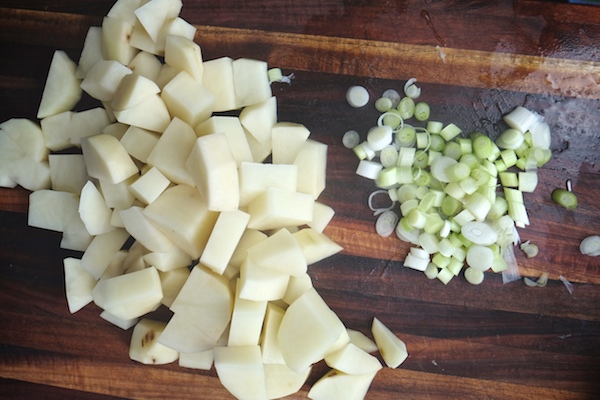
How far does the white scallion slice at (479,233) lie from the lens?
1896 mm

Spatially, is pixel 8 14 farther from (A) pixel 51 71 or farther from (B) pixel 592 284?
(B) pixel 592 284

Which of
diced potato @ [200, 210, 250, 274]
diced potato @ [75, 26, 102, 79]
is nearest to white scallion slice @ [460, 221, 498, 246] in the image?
diced potato @ [200, 210, 250, 274]

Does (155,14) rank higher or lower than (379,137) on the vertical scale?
higher

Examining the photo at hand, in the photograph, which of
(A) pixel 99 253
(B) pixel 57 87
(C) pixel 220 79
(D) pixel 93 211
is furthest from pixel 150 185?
(B) pixel 57 87

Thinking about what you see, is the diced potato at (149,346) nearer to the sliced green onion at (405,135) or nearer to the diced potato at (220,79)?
the diced potato at (220,79)

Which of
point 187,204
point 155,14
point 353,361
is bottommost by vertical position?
point 353,361

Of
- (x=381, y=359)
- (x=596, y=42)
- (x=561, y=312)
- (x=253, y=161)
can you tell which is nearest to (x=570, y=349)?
(x=561, y=312)

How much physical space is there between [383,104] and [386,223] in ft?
1.43

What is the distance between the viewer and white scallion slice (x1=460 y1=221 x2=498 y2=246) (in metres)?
1.90

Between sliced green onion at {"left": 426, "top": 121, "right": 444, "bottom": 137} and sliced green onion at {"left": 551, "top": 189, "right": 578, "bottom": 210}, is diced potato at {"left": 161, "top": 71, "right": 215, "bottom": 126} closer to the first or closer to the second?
sliced green onion at {"left": 426, "top": 121, "right": 444, "bottom": 137}

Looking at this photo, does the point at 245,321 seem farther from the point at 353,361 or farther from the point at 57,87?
the point at 57,87

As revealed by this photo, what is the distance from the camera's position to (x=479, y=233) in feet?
6.23

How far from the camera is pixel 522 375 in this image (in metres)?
1.97

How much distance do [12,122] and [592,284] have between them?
2223 millimetres
